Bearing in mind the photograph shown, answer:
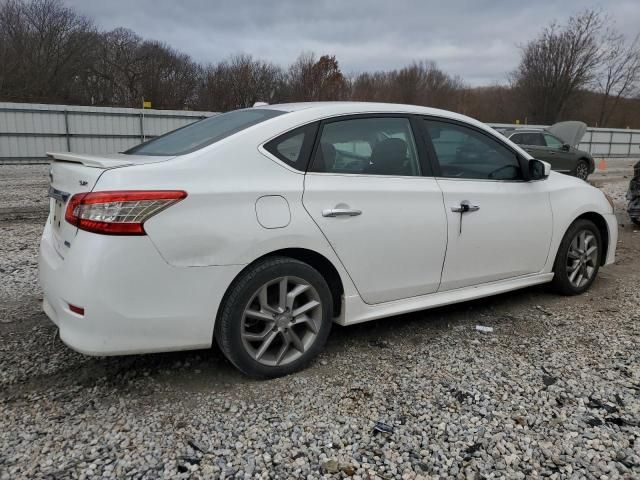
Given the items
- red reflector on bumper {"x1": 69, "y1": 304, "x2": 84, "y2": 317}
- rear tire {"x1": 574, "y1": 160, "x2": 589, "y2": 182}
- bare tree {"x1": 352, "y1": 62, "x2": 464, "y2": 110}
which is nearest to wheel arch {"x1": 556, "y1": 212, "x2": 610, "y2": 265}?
red reflector on bumper {"x1": 69, "y1": 304, "x2": 84, "y2": 317}

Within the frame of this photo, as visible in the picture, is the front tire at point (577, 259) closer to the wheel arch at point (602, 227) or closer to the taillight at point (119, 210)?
the wheel arch at point (602, 227)

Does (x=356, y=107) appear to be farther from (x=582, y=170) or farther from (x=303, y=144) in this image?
(x=582, y=170)

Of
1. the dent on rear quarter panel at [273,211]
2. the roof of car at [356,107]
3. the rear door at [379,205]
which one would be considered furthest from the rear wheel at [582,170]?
the dent on rear quarter panel at [273,211]

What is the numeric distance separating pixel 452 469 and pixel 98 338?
1766 millimetres

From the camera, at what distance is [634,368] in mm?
3213

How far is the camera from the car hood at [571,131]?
16.5 metres

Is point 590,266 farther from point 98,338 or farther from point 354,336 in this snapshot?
point 98,338

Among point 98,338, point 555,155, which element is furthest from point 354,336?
point 555,155

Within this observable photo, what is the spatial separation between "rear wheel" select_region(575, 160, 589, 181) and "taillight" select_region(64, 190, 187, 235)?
53.3ft

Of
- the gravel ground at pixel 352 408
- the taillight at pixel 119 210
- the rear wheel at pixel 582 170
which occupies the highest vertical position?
the taillight at pixel 119 210

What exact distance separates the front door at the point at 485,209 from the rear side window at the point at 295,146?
974mm

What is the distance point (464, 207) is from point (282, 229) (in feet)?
4.72

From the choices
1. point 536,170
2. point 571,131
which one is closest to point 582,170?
point 571,131

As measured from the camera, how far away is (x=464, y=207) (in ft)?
11.6
